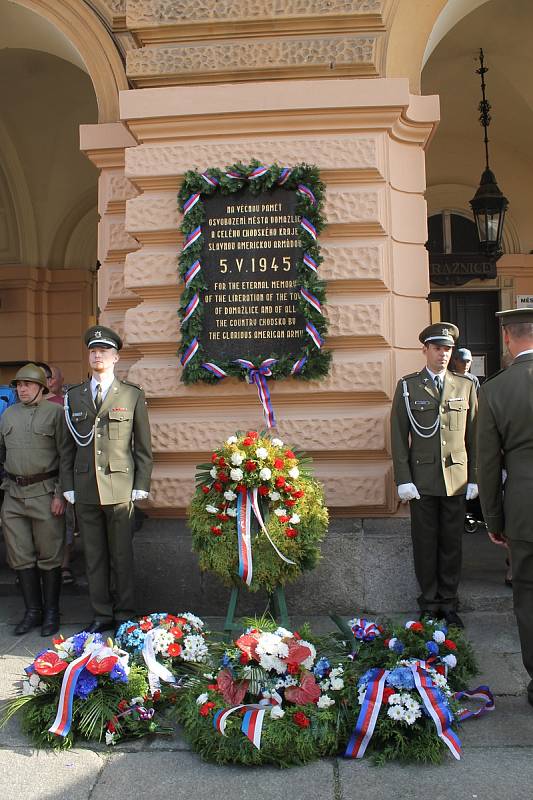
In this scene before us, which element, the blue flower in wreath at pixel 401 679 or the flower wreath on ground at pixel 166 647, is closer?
the blue flower in wreath at pixel 401 679

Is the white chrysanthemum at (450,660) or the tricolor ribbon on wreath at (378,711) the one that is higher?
the white chrysanthemum at (450,660)

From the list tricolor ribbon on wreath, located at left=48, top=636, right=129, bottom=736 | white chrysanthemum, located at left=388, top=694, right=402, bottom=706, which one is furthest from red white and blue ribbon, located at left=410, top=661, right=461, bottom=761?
tricolor ribbon on wreath, located at left=48, top=636, right=129, bottom=736

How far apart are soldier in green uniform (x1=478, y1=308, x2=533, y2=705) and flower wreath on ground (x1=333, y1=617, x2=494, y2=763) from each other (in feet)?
1.23

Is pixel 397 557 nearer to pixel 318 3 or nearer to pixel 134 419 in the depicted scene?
pixel 134 419

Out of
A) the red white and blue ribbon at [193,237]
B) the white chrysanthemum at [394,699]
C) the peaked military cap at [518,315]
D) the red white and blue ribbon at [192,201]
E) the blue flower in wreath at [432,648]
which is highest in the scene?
the red white and blue ribbon at [192,201]

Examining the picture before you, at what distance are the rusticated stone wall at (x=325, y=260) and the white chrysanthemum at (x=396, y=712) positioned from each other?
6.93 ft

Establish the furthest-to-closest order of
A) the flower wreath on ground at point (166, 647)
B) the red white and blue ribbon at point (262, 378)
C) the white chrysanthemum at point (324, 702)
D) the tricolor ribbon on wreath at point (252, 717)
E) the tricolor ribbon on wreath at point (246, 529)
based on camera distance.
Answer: the red white and blue ribbon at point (262, 378) → the tricolor ribbon on wreath at point (246, 529) → the flower wreath on ground at point (166, 647) → the white chrysanthemum at point (324, 702) → the tricolor ribbon on wreath at point (252, 717)

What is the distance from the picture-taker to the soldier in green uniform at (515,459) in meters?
3.48

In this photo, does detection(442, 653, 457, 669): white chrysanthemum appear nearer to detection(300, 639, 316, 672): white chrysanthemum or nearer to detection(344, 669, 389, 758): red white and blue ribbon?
detection(344, 669, 389, 758): red white and blue ribbon

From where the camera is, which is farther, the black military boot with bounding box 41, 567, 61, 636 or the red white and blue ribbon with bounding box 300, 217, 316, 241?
the red white and blue ribbon with bounding box 300, 217, 316, 241

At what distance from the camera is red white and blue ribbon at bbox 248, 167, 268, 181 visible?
5182 millimetres

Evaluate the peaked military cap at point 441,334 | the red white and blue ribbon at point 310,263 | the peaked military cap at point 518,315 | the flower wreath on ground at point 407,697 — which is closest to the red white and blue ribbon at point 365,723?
the flower wreath on ground at point 407,697

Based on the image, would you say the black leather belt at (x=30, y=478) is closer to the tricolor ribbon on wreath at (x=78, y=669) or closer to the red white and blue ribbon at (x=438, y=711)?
the tricolor ribbon on wreath at (x=78, y=669)

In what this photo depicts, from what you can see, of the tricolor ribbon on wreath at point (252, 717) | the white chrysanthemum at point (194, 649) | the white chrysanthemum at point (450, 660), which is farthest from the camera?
the white chrysanthemum at point (194, 649)
